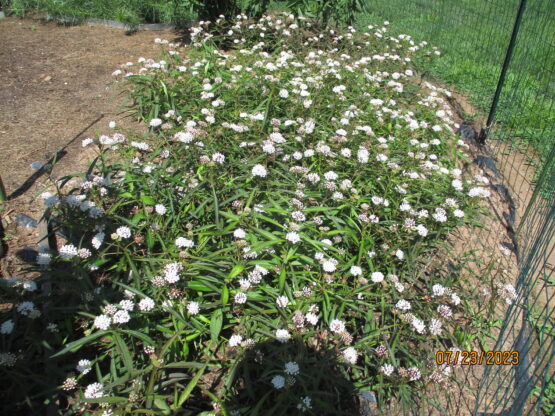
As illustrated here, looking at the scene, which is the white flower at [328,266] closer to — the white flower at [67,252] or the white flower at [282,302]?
the white flower at [282,302]

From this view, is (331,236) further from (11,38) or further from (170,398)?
(11,38)

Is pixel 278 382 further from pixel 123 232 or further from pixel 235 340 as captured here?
pixel 123 232

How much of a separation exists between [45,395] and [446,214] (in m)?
2.60

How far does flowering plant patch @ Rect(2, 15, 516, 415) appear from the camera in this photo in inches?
67.5

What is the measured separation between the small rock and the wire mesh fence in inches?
121

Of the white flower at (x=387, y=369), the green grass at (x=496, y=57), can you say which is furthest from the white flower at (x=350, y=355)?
the green grass at (x=496, y=57)

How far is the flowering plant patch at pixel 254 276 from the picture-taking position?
5.62ft

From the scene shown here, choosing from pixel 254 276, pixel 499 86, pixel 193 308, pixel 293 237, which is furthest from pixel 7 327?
pixel 499 86

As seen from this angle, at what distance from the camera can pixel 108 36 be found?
20.5 feet

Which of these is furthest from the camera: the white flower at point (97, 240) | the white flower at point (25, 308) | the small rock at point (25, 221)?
the small rock at point (25, 221)

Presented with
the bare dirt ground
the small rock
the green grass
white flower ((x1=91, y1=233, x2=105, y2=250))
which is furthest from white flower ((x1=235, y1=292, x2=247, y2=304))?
the green grass
